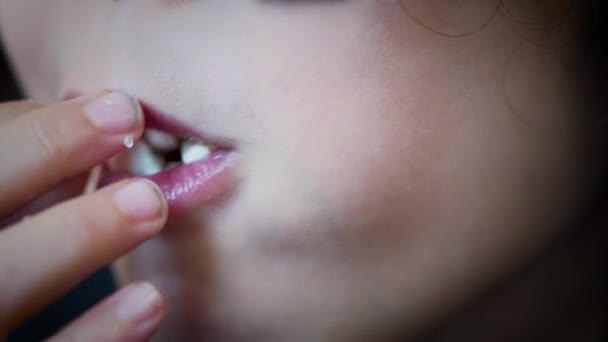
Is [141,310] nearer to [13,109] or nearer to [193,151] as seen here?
[193,151]

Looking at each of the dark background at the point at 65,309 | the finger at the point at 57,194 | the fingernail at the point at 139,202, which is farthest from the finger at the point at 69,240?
the dark background at the point at 65,309

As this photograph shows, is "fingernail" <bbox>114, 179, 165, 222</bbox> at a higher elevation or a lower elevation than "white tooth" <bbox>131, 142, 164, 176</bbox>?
higher

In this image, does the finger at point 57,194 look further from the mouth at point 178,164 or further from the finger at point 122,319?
the finger at point 122,319

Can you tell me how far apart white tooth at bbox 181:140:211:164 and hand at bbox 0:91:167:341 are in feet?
0.19

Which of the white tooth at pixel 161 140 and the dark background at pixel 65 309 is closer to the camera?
the white tooth at pixel 161 140

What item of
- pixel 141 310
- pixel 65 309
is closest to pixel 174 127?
pixel 141 310

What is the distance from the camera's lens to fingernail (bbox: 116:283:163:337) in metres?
0.45

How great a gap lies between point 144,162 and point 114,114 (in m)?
0.09

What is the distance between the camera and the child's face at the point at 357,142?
0.42 m

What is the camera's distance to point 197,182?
49 centimetres

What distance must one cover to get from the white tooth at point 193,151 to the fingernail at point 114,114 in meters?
0.06

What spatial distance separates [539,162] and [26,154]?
458 mm

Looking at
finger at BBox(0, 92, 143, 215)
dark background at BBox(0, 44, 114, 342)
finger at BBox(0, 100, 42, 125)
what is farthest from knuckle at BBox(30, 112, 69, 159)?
dark background at BBox(0, 44, 114, 342)

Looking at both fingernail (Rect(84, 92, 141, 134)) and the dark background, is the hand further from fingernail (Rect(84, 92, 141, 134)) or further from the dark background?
the dark background
